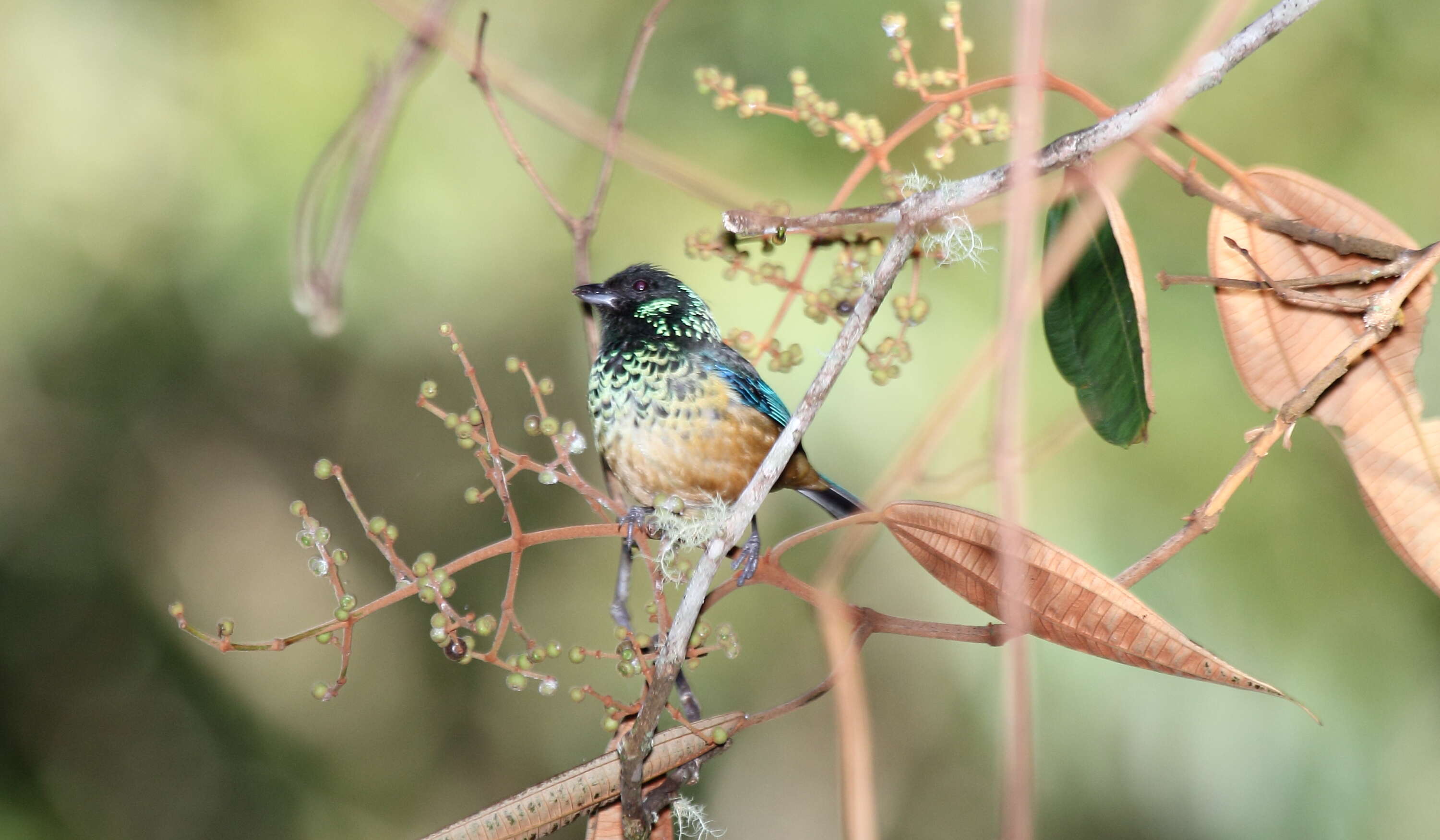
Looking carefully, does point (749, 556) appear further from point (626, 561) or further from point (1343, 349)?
point (1343, 349)

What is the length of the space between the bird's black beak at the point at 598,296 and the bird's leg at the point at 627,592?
0.65 feet

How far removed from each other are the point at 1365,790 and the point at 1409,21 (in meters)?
0.92

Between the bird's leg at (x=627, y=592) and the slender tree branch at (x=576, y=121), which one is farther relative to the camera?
the slender tree branch at (x=576, y=121)

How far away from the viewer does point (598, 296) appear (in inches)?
39.0

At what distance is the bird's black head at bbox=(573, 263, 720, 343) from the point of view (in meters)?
0.98

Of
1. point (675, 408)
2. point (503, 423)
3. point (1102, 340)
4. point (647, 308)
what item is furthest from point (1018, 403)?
point (503, 423)

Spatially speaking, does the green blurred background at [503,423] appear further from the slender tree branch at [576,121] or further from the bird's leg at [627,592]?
the bird's leg at [627,592]

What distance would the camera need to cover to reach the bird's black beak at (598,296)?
0.98 metres

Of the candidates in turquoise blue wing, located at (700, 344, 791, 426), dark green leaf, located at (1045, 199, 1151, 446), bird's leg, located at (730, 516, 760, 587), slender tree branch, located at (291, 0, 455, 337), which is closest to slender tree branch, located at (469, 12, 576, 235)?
slender tree branch, located at (291, 0, 455, 337)

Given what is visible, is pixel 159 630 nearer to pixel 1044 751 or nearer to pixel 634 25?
pixel 634 25

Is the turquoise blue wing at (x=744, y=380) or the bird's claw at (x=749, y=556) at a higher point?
the turquoise blue wing at (x=744, y=380)

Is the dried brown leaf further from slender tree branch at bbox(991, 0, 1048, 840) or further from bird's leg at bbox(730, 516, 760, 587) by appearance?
bird's leg at bbox(730, 516, 760, 587)

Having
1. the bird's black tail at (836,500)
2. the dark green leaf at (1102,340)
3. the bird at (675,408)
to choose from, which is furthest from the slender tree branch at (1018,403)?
the bird's black tail at (836,500)

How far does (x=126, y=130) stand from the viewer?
148cm
